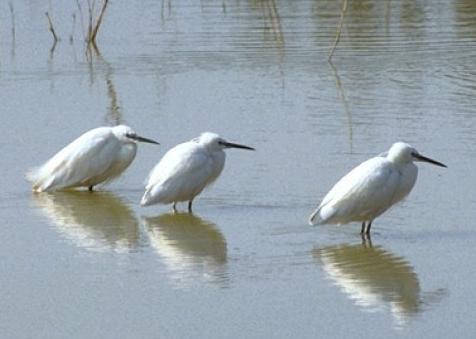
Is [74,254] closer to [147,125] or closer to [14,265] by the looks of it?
[14,265]

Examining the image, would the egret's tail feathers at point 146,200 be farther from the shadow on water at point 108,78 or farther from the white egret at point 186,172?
the shadow on water at point 108,78

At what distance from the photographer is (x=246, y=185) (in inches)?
446

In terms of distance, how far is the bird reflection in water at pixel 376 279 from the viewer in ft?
27.1

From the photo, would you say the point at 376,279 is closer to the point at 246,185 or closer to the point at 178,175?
the point at 178,175

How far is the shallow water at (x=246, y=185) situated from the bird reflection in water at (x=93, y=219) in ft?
0.08

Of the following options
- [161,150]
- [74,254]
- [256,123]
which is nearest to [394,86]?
[256,123]

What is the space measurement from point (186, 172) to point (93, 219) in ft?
2.39

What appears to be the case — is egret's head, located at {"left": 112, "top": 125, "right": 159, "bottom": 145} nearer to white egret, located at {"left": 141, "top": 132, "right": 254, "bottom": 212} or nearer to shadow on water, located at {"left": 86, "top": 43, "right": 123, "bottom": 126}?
white egret, located at {"left": 141, "top": 132, "right": 254, "bottom": 212}

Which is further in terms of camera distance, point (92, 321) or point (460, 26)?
point (460, 26)

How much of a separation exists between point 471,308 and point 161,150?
4.91 meters

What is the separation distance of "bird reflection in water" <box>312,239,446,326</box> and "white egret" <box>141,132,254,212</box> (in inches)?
53.7

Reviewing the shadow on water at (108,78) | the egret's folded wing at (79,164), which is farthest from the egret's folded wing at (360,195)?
the shadow on water at (108,78)

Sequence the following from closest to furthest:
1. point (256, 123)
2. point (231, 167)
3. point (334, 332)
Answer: point (334, 332) < point (231, 167) < point (256, 123)

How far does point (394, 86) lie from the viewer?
1548cm
